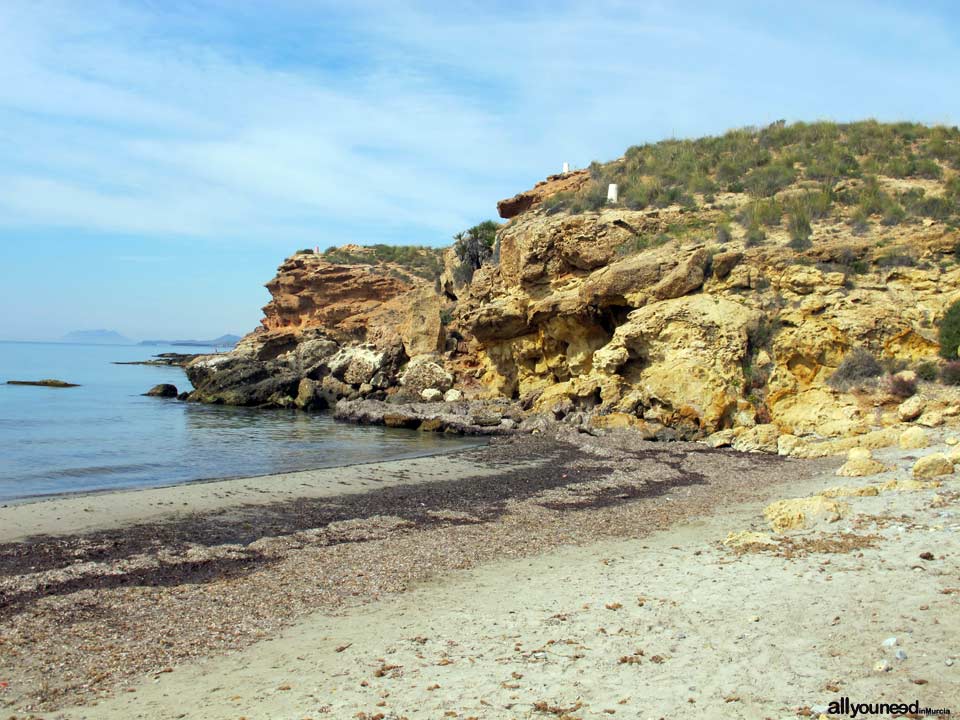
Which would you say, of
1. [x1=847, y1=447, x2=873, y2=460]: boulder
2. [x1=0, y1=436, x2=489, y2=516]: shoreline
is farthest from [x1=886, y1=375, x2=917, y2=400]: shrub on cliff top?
[x1=0, y1=436, x2=489, y2=516]: shoreline

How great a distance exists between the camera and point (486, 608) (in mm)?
7230

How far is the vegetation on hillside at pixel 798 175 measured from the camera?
75.9 ft

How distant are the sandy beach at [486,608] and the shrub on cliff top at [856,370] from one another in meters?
5.60

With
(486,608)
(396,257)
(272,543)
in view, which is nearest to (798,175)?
(272,543)

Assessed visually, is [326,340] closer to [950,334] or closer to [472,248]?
[472,248]

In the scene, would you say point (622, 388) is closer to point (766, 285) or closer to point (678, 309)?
point (678, 309)

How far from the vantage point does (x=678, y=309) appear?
21.8m

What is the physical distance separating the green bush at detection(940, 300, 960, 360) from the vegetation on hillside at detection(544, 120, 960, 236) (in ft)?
15.9

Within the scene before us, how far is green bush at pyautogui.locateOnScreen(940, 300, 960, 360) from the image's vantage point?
17484 millimetres

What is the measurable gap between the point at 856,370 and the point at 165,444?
20.4m

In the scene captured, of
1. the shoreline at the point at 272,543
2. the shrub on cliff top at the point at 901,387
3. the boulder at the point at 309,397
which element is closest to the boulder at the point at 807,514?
the shoreline at the point at 272,543

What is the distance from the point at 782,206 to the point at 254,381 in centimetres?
2738

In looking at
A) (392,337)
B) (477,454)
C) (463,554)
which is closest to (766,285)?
(477,454)

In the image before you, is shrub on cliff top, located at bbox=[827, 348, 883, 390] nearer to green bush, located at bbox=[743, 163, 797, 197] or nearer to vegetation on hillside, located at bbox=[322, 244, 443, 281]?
green bush, located at bbox=[743, 163, 797, 197]
